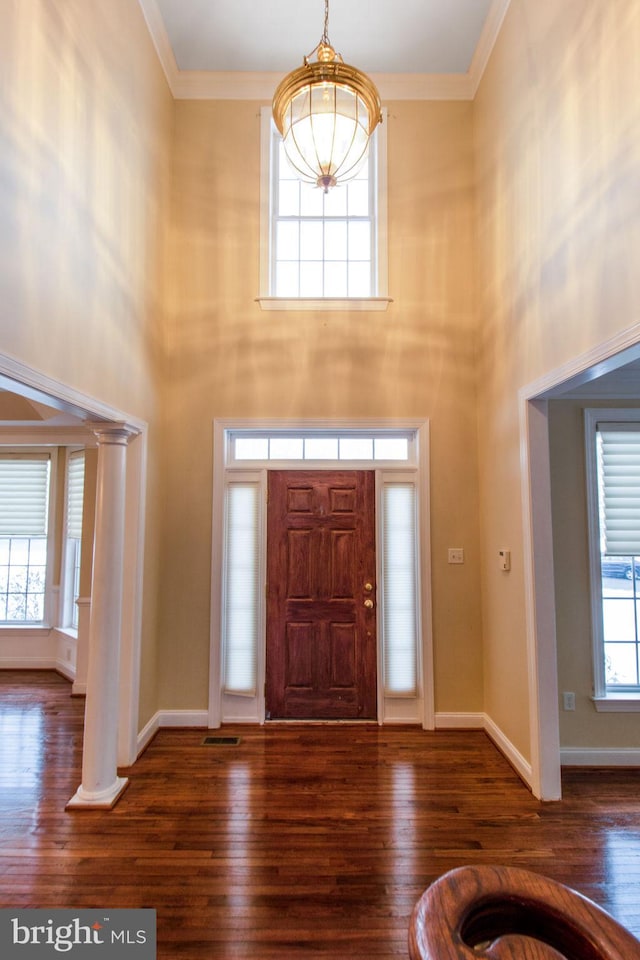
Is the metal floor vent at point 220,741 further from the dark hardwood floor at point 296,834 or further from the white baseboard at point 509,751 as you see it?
the white baseboard at point 509,751

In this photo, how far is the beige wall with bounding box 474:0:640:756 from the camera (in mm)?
2041

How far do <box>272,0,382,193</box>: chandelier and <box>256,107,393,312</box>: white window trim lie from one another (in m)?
1.44

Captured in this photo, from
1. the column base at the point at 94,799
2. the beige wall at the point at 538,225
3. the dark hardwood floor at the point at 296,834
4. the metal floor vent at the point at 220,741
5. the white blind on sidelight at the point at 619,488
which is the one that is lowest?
the dark hardwood floor at the point at 296,834

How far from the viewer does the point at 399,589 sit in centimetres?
384

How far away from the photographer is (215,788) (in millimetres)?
2895

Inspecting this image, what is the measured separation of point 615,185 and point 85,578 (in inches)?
190

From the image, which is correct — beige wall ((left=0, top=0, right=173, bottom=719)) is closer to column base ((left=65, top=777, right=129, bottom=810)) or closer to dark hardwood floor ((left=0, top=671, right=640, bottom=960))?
column base ((left=65, top=777, right=129, bottom=810))

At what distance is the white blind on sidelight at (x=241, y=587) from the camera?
3.78m

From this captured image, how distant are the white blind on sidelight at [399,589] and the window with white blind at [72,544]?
3.35m

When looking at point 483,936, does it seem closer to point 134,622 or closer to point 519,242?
point 134,622

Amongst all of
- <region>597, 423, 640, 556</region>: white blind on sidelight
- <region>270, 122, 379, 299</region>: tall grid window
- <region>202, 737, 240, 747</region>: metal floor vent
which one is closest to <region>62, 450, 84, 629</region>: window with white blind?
<region>202, 737, 240, 747</region>: metal floor vent

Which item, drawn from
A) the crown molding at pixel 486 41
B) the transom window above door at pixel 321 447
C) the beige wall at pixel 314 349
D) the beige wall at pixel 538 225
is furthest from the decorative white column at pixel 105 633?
the crown molding at pixel 486 41

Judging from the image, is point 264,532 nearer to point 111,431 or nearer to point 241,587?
point 241,587

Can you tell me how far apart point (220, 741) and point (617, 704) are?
2.81 m
